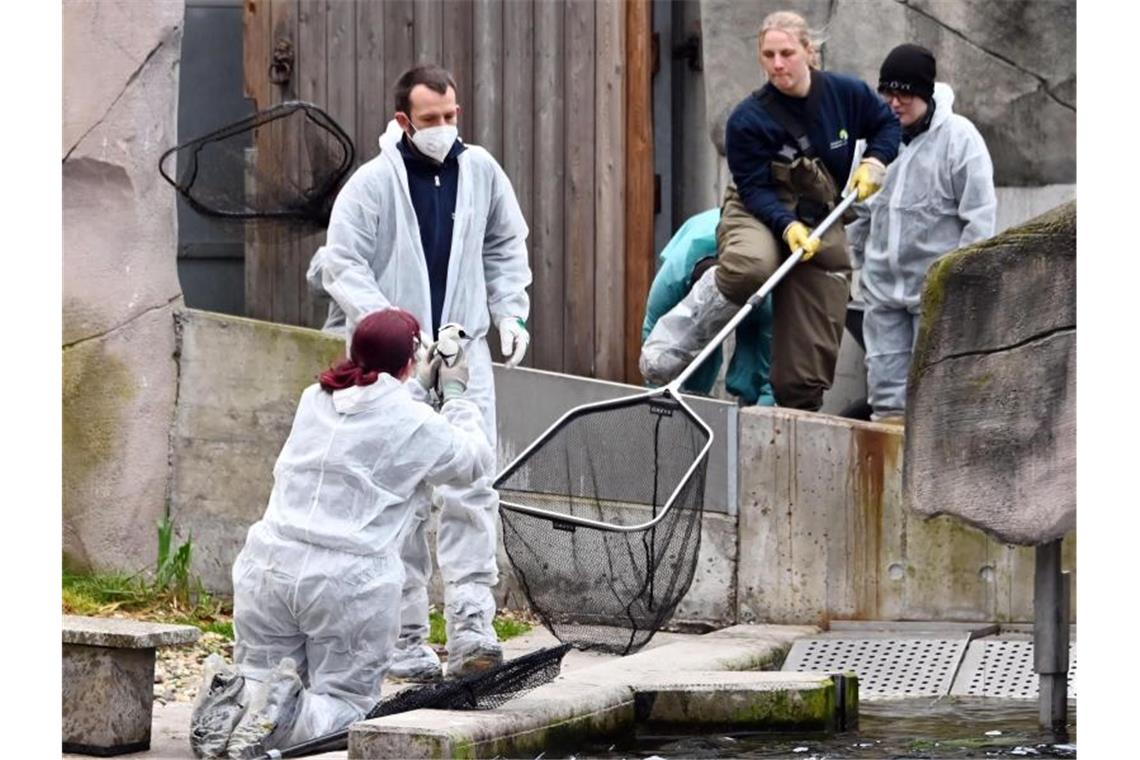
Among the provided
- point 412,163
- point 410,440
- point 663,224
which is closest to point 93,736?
point 410,440

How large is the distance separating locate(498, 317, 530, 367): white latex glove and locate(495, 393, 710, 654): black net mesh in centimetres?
33

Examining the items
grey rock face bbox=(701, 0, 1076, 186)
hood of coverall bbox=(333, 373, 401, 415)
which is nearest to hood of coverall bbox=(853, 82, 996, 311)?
grey rock face bbox=(701, 0, 1076, 186)

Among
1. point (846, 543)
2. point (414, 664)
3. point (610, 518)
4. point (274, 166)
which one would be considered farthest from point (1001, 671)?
point (274, 166)

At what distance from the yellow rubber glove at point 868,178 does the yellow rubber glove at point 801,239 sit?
9.3 inches

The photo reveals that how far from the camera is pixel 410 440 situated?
6230 mm

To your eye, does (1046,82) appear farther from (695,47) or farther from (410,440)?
(410,440)

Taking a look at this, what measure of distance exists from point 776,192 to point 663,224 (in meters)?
1.55

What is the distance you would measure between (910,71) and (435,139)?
7.05 feet

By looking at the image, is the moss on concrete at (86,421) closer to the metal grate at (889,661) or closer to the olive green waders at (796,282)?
the olive green waders at (796,282)

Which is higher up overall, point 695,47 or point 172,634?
point 695,47

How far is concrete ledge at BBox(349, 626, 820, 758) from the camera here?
5.44m

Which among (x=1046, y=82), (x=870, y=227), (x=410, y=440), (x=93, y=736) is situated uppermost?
(x=1046, y=82)

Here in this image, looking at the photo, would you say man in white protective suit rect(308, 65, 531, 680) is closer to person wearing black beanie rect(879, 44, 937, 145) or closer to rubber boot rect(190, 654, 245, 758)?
rubber boot rect(190, 654, 245, 758)

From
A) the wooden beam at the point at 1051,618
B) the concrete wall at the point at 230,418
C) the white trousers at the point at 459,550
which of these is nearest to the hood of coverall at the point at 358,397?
the white trousers at the point at 459,550
